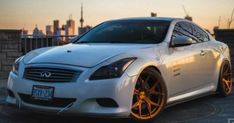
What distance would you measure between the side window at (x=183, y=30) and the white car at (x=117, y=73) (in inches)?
0.9

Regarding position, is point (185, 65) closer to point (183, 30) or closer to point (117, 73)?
point (183, 30)

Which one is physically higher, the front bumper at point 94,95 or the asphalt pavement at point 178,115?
the front bumper at point 94,95

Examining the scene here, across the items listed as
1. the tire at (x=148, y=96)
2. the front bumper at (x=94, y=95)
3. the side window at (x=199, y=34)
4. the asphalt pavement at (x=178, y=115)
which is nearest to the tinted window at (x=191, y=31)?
the side window at (x=199, y=34)

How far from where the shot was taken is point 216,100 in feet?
28.4

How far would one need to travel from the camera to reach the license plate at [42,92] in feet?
19.8

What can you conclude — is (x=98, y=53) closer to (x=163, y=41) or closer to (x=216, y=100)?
(x=163, y=41)

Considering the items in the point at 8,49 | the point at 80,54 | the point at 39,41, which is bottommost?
the point at 8,49

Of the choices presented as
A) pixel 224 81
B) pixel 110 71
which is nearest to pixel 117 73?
pixel 110 71

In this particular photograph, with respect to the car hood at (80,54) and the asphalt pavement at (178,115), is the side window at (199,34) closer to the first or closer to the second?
the asphalt pavement at (178,115)

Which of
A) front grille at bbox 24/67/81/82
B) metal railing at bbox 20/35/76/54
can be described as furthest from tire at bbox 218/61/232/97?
metal railing at bbox 20/35/76/54

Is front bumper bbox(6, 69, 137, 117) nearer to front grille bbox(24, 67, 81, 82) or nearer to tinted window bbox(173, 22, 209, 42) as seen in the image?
front grille bbox(24, 67, 81, 82)

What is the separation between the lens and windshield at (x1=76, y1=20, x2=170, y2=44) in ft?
24.1

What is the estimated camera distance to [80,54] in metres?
6.42

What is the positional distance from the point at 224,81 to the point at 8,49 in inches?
202
